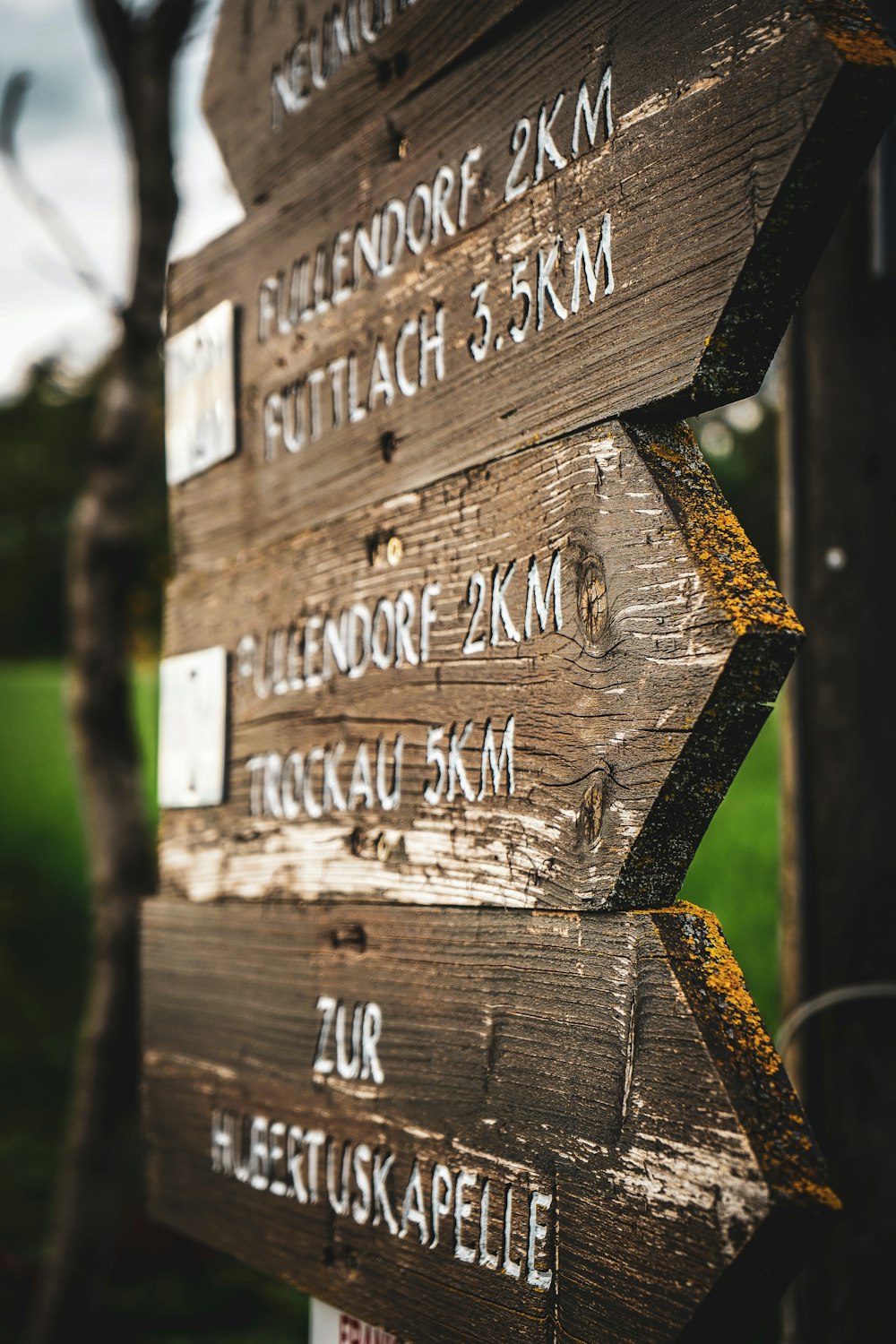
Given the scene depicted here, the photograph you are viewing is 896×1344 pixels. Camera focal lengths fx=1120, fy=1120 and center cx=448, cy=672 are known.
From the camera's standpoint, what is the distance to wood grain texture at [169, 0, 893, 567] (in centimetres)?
86

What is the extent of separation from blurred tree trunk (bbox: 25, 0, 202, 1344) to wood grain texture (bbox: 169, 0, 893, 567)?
2.00m

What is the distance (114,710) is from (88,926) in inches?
120

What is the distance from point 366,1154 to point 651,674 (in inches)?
26.6

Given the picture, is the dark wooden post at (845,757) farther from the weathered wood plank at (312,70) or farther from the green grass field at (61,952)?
the weathered wood plank at (312,70)

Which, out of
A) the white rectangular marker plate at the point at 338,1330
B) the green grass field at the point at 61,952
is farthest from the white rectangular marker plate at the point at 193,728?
the green grass field at the point at 61,952

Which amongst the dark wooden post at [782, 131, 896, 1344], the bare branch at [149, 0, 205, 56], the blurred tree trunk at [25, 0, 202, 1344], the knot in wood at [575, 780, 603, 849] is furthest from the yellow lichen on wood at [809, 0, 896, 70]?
the bare branch at [149, 0, 205, 56]

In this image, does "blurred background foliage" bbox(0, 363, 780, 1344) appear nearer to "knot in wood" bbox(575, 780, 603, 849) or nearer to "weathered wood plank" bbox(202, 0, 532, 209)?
"weathered wood plank" bbox(202, 0, 532, 209)

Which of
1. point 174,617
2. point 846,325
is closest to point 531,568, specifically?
point 174,617

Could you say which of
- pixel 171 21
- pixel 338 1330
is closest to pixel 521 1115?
pixel 338 1330

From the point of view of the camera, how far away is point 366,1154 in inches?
49.1

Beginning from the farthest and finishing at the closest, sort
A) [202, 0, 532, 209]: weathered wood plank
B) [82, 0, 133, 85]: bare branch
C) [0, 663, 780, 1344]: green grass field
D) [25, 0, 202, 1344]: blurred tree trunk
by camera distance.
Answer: [82, 0, 133, 85]: bare branch < [25, 0, 202, 1344]: blurred tree trunk < [0, 663, 780, 1344]: green grass field < [202, 0, 532, 209]: weathered wood plank

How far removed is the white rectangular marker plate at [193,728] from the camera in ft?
5.34

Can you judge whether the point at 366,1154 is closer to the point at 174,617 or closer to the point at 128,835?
the point at 174,617

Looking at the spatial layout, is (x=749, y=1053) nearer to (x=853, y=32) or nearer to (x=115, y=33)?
(x=853, y=32)
